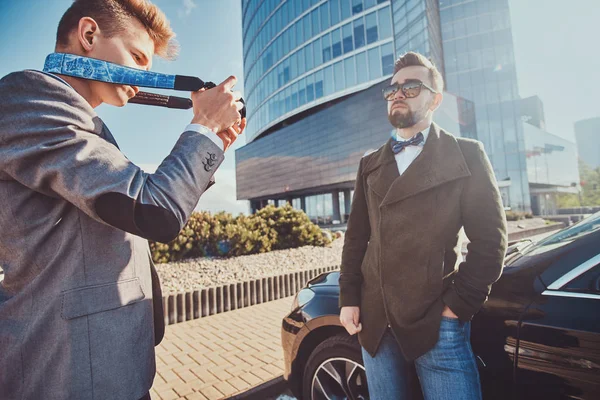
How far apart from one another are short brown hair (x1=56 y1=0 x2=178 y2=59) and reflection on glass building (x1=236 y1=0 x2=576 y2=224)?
1069 inches

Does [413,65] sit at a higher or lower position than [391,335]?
higher

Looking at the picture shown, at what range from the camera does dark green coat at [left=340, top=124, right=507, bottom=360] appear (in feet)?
4.34

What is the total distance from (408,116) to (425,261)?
738 mm

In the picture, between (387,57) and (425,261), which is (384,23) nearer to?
(387,57)

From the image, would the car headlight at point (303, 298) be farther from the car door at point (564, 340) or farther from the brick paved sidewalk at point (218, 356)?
the car door at point (564, 340)

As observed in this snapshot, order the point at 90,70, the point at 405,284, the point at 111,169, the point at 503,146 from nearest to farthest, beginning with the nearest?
the point at 111,169 → the point at 90,70 → the point at 405,284 → the point at 503,146

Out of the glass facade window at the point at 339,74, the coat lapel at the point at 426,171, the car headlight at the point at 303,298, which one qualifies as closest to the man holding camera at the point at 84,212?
the coat lapel at the point at 426,171

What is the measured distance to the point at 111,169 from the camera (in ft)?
2.74

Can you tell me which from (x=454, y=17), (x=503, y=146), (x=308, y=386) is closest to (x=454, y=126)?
(x=503, y=146)

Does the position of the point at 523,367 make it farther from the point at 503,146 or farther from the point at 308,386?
the point at 503,146

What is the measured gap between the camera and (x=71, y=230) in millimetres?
939

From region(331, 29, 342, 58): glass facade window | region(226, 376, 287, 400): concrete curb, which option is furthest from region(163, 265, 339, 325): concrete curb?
region(331, 29, 342, 58): glass facade window

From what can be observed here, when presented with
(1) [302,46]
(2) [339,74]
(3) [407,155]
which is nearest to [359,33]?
(2) [339,74]

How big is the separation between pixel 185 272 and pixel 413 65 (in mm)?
5470
